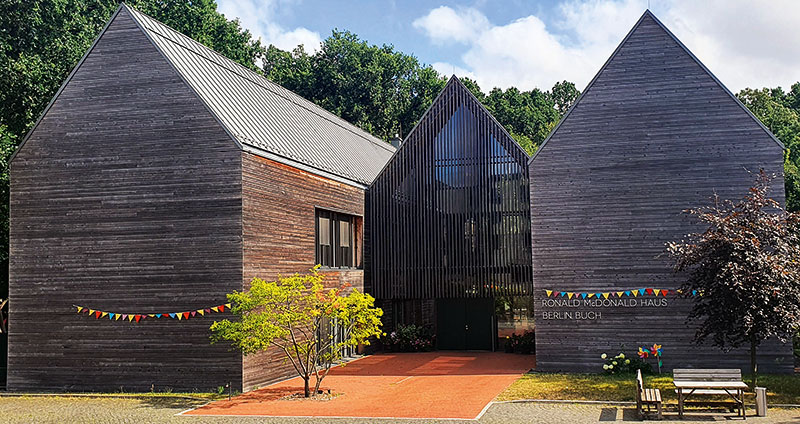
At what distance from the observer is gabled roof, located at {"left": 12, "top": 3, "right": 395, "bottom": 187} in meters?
18.8

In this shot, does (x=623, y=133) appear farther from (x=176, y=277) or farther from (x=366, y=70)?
(x=366, y=70)

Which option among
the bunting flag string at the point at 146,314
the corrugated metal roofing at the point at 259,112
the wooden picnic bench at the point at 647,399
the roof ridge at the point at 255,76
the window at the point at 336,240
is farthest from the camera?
the window at the point at 336,240

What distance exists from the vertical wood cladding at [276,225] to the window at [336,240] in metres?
0.41

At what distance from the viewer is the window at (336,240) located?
22438 mm

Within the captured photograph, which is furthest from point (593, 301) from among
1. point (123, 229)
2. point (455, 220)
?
point (123, 229)

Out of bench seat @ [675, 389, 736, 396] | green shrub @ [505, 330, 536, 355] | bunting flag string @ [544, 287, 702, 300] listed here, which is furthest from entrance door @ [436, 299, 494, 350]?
bench seat @ [675, 389, 736, 396]

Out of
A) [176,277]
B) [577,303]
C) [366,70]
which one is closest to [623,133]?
[577,303]

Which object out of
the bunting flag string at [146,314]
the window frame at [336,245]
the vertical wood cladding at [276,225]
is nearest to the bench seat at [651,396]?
the vertical wood cladding at [276,225]

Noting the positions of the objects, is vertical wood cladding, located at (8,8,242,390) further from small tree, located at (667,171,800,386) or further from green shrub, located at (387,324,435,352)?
small tree, located at (667,171,800,386)

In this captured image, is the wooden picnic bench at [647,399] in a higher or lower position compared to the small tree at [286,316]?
lower

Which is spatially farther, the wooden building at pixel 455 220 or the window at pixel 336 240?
the wooden building at pixel 455 220

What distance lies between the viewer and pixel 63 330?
1850 cm

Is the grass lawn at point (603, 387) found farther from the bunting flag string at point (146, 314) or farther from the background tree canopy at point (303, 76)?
the background tree canopy at point (303, 76)

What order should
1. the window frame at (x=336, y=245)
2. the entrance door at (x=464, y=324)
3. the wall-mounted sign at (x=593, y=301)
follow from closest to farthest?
the wall-mounted sign at (x=593, y=301) < the window frame at (x=336, y=245) < the entrance door at (x=464, y=324)
